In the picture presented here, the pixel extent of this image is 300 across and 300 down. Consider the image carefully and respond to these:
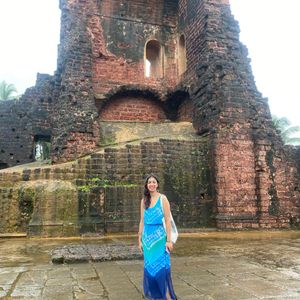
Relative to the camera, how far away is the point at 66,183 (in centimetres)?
977

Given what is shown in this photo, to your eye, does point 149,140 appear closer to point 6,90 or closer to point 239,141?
point 239,141

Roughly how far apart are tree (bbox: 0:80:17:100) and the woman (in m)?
31.2

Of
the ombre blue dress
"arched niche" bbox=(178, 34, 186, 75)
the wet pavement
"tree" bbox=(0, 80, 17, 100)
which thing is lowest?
the wet pavement

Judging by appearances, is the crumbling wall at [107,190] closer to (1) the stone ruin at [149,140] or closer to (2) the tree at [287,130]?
(1) the stone ruin at [149,140]

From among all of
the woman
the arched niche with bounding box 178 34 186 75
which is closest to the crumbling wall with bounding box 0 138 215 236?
the arched niche with bounding box 178 34 186 75

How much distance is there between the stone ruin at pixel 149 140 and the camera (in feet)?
32.0

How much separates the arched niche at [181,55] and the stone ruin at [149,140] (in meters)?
0.07

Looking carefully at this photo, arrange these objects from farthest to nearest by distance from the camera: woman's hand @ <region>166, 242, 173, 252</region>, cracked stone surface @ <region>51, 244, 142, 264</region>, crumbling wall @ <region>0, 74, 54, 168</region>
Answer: crumbling wall @ <region>0, 74, 54, 168</region>, cracked stone surface @ <region>51, 244, 142, 264</region>, woman's hand @ <region>166, 242, 173, 252</region>

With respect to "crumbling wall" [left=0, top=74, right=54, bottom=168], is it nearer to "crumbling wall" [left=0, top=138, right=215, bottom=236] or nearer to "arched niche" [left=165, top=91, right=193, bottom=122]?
"arched niche" [left=165, top=91, right=193, bottom=122]

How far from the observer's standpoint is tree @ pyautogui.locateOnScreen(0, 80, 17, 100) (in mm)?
32203

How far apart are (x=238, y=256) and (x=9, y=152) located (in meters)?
13.4

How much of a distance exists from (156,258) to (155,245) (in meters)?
0.12

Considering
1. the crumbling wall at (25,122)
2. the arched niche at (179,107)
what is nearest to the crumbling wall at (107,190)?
the arched niche at (179,107)

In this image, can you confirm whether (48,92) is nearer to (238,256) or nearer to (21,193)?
(21,193)
